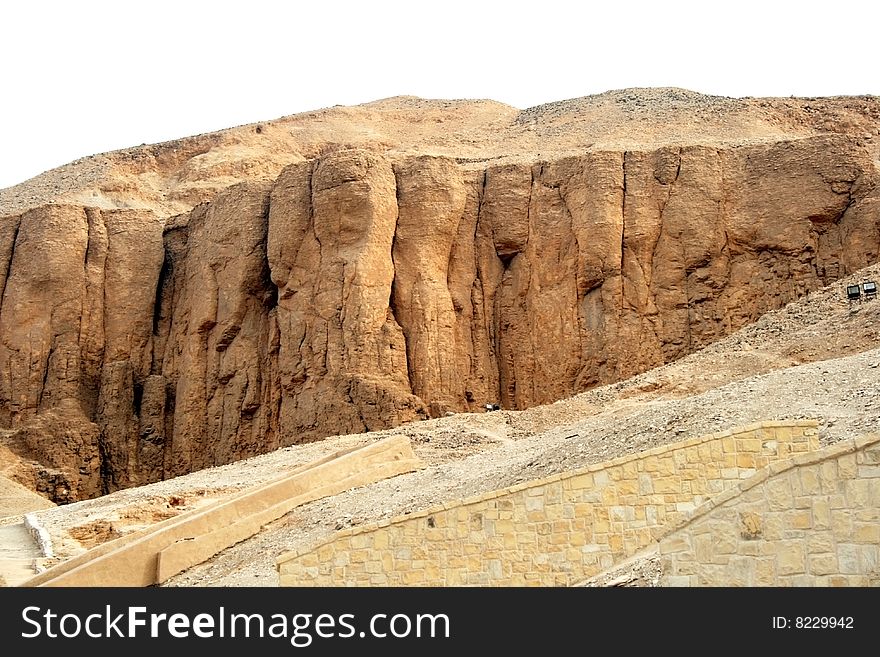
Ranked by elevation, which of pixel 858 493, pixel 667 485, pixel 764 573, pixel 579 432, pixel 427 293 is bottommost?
pixel 764 573

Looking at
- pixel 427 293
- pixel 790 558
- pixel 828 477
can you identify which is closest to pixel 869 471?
pixel 828 477

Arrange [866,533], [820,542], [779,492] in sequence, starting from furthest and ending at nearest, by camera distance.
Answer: [779,492], [820,542], [866,533]

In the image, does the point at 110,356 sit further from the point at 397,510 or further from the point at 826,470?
the point at 826,470

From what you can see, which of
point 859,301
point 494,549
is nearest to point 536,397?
point 859,301

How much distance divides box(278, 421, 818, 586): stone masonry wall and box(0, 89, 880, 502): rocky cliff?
1526cm

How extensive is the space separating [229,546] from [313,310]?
1233 centimetres

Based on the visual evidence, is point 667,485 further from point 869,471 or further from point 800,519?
point 869,471

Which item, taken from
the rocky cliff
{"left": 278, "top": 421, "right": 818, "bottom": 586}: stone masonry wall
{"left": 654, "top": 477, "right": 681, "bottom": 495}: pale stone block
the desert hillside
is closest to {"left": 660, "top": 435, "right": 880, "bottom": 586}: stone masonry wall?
the desert hillside

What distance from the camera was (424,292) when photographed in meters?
31.3

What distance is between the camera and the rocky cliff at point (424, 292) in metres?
30.2

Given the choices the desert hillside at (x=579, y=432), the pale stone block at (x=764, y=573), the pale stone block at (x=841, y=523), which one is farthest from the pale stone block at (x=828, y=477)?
the desert hillside at (x=579, y=432)

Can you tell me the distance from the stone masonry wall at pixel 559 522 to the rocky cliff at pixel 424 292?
601 inches

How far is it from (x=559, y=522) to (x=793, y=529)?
3943 mm

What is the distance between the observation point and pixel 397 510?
18234mm
